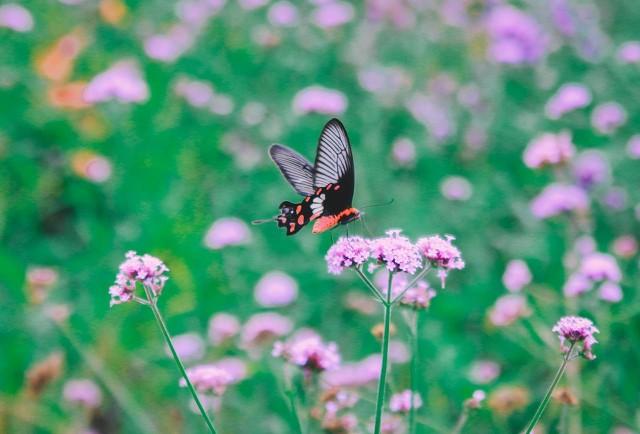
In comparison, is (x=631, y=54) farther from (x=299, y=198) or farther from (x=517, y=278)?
(x=299, y=198)

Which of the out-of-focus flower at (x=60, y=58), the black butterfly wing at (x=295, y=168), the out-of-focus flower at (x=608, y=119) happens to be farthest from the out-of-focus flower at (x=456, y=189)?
the out-of-focus flower at (x=60, y=58)

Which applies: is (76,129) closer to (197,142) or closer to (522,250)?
(197,142)

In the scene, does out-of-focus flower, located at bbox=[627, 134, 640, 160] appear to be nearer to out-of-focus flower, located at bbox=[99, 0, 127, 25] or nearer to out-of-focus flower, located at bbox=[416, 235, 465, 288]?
out-of-focus flower, located at bbox=[416, 235, 465, 288]

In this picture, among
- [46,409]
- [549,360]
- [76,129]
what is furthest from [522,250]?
[76,129]

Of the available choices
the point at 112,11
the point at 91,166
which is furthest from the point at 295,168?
the point at 112,11

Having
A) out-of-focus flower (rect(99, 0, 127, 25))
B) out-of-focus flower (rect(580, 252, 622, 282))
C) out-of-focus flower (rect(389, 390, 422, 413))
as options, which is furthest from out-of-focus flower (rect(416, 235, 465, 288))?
out-of-focus flower (rect(99, 0, 127, 25))

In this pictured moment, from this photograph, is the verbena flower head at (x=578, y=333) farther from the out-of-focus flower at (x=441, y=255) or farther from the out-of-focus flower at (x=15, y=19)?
the out-of-focus flower at (x=15, y=19)
